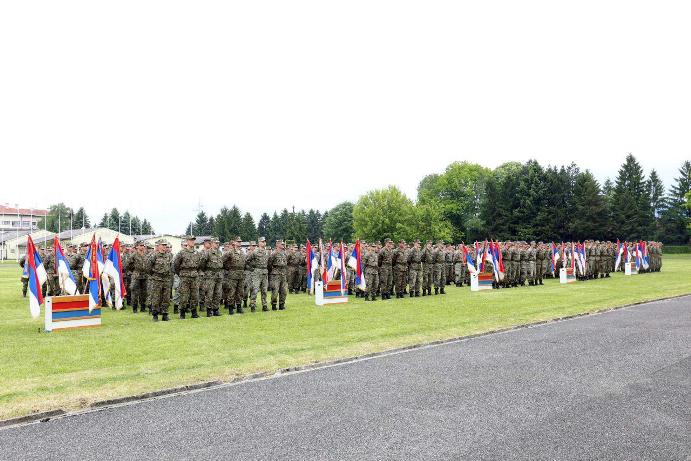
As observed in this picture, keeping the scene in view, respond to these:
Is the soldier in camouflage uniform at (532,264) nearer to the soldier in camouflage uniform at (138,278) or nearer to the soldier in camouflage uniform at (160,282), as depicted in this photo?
the soldier in camouflage uniform at (138,278)

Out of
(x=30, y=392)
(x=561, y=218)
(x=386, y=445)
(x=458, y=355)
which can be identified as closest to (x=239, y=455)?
(x=386, y=445)

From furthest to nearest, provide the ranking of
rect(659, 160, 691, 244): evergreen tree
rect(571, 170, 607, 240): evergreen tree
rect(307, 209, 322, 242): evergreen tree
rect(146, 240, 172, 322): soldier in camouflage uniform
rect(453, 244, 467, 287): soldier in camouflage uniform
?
rect(307, 209, 322, 242): evergreen tree
rect(659, 160, 691, 244): evergreen tree
rect(571, 170, 607, 240): evergreen tree
rect(453, 244, 467, 287): soldier in camouflage uniform
rect(146, 240, 172, 322): soldier in camouflage uniform

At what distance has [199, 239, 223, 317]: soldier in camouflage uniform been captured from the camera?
16.0m

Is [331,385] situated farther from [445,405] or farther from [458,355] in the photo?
[458,355]

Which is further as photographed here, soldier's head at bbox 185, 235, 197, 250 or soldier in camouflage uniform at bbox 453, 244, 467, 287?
soldier in camouflage uniform at bbox 453, 244, 467, 287

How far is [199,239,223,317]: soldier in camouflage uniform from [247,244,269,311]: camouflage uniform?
4.54 ft

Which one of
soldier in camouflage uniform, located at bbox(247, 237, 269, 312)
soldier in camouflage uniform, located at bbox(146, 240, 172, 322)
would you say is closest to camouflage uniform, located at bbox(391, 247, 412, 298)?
soldier in camouflage uniform, located at bbox(247, 237, 269, 312)

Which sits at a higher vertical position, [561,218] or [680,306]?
[561,218]

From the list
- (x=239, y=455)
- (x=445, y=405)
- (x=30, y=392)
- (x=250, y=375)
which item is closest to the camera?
(x=239, y=455)

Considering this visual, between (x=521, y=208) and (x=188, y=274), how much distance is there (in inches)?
2437

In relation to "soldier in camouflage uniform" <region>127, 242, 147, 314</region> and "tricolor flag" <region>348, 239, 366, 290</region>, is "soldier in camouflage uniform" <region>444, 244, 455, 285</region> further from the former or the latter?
"soldier in camouflage uniform" <region>127, 242, 147, 314</region>

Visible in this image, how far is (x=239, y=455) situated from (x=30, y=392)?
393 centimetres

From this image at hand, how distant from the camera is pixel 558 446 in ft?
18.2

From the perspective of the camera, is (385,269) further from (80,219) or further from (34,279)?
(80,219)
